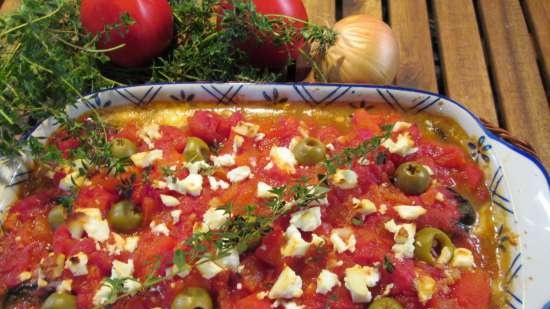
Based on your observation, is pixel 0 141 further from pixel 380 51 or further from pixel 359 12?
pixel 359 12

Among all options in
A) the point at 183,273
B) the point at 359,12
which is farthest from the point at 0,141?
the point at 359,12

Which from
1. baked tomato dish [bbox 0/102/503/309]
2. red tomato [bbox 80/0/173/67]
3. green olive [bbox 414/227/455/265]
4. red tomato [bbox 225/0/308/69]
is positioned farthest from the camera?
red tomato [bbox 225/0/308/69]

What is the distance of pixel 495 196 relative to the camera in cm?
185

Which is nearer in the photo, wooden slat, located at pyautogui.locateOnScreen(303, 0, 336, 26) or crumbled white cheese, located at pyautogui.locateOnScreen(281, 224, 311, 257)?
crumbled white cheese, located at pyautogui.locateOnScreen(281, 224, 311, 257)

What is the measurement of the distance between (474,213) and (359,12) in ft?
4.86

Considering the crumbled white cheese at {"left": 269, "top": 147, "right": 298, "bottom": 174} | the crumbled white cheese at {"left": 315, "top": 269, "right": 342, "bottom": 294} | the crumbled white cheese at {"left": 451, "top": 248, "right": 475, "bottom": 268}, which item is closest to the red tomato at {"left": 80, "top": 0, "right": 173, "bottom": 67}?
A: the crumbled white cheese at {"left": 269, "top": 147, "right": 298, "bottom": 174}

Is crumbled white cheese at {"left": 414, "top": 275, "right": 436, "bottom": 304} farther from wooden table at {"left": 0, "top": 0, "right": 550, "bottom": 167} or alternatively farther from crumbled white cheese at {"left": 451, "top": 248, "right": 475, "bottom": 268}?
wooden table at {"left": 0, "top": 0, "right": 550, "bottom": 167}

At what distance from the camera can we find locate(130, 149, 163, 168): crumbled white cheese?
184 cm

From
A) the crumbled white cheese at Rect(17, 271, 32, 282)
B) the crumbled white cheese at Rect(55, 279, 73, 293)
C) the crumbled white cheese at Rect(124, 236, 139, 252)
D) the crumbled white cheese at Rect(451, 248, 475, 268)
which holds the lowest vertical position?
the crumbled white cheese at Rect(17, 271, 32, 282)

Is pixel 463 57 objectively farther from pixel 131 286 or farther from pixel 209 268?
pixel 131 286

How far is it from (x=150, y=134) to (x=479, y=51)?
1810 millimetres

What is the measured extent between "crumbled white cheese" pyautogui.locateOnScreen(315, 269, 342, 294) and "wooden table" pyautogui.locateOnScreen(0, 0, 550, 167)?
4.41 ft

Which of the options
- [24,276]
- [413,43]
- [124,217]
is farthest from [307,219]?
[413,43]

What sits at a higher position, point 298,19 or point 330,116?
point 298,19
